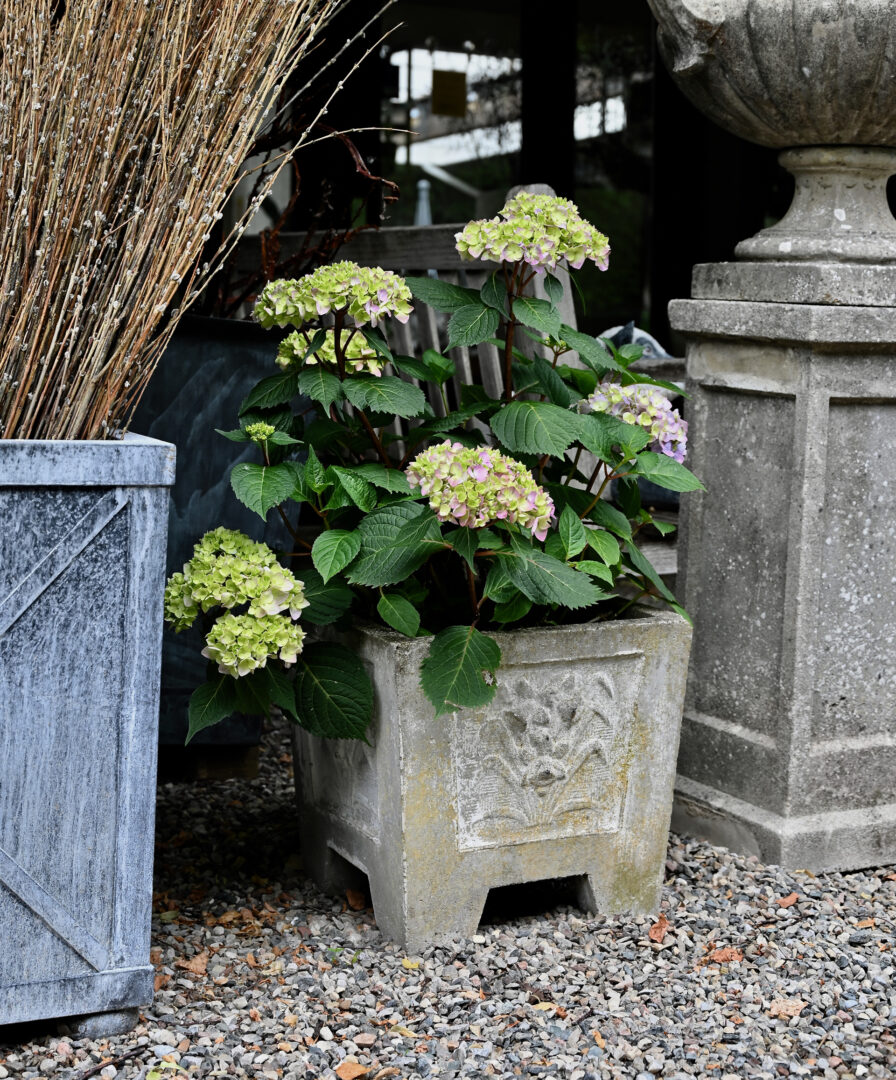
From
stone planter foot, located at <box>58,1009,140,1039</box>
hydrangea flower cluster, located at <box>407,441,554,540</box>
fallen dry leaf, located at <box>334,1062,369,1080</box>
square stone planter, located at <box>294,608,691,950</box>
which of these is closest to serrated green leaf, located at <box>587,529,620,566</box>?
square stone planter, located at <box>294,608,691,950</box>

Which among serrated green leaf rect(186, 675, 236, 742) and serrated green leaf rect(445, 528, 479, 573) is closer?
serrated green leaf rect(445, 528, 479, 573)

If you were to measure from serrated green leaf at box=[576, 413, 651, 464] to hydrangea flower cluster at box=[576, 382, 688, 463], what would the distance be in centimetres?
2

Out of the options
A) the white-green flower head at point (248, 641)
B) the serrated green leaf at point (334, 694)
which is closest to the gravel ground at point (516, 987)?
the serrated green leaf at point (334, 694)

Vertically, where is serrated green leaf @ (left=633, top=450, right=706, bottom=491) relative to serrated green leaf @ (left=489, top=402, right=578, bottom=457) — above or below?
below

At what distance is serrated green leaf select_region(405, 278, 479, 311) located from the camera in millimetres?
2262

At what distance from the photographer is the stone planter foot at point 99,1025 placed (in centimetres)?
199

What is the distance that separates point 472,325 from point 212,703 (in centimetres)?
74

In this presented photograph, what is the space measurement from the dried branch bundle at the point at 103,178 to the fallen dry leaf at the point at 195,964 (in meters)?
0.87

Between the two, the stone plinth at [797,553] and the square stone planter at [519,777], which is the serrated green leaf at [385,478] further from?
the stone plinth at [797,553]

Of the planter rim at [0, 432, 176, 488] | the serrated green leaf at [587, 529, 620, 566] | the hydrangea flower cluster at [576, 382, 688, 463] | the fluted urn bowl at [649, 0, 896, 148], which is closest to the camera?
the planter rim at [0, 432, 176, 488]

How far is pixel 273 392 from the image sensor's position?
2.27m

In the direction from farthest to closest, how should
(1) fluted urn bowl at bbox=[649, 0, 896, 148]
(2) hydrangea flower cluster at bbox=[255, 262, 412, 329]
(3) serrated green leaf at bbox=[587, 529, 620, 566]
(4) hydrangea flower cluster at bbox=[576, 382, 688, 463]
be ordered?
1. (1) fluted urn bowl at bbox=[649, 0, 896, 148]
2. (4) hydrangea flower cluster at bbox=[576, 382, 688, 463]
3. (3) serrated green leaf at bbox=[587, 529, 620, 566]
4. (2) hydrangea flower cluster at bbox=[255, 262, 412, 329]

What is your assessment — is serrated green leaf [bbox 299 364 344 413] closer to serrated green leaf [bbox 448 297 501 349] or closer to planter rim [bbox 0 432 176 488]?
serrated green leaf [bbox 448 297 501 349]

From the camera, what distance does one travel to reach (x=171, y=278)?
1984mm
